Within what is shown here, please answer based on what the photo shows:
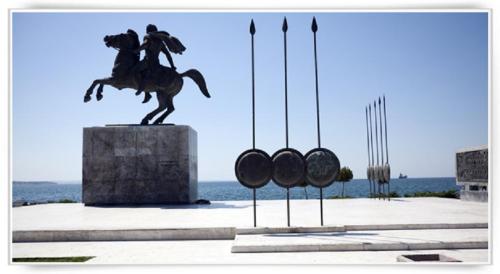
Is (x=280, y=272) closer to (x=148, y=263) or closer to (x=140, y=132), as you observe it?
(x=148, y=263)

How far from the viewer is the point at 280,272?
22.6ft

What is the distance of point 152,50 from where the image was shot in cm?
1526

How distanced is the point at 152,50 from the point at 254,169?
304 inches

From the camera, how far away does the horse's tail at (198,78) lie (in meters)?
15.9

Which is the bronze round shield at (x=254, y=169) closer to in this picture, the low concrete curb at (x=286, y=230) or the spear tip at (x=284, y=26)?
the low concrete curb at (x=286, y=230)

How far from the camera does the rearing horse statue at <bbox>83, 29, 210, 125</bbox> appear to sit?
15117 mm

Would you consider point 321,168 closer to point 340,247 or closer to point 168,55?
point 340,247

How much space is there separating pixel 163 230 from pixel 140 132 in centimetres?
667

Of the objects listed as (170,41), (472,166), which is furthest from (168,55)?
(472,166)

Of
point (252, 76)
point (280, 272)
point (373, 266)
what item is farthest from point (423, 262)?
point (252, 76)

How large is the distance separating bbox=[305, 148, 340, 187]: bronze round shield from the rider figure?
7767 millimetres

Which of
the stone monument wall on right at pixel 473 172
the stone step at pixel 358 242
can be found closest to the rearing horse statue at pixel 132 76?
the stone step at pixel 358 242

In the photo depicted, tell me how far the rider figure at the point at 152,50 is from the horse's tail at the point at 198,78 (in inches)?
26.3

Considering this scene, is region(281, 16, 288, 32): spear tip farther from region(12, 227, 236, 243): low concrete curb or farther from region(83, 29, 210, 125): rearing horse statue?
region(83, 29, 210, 125): rearing horse statue
